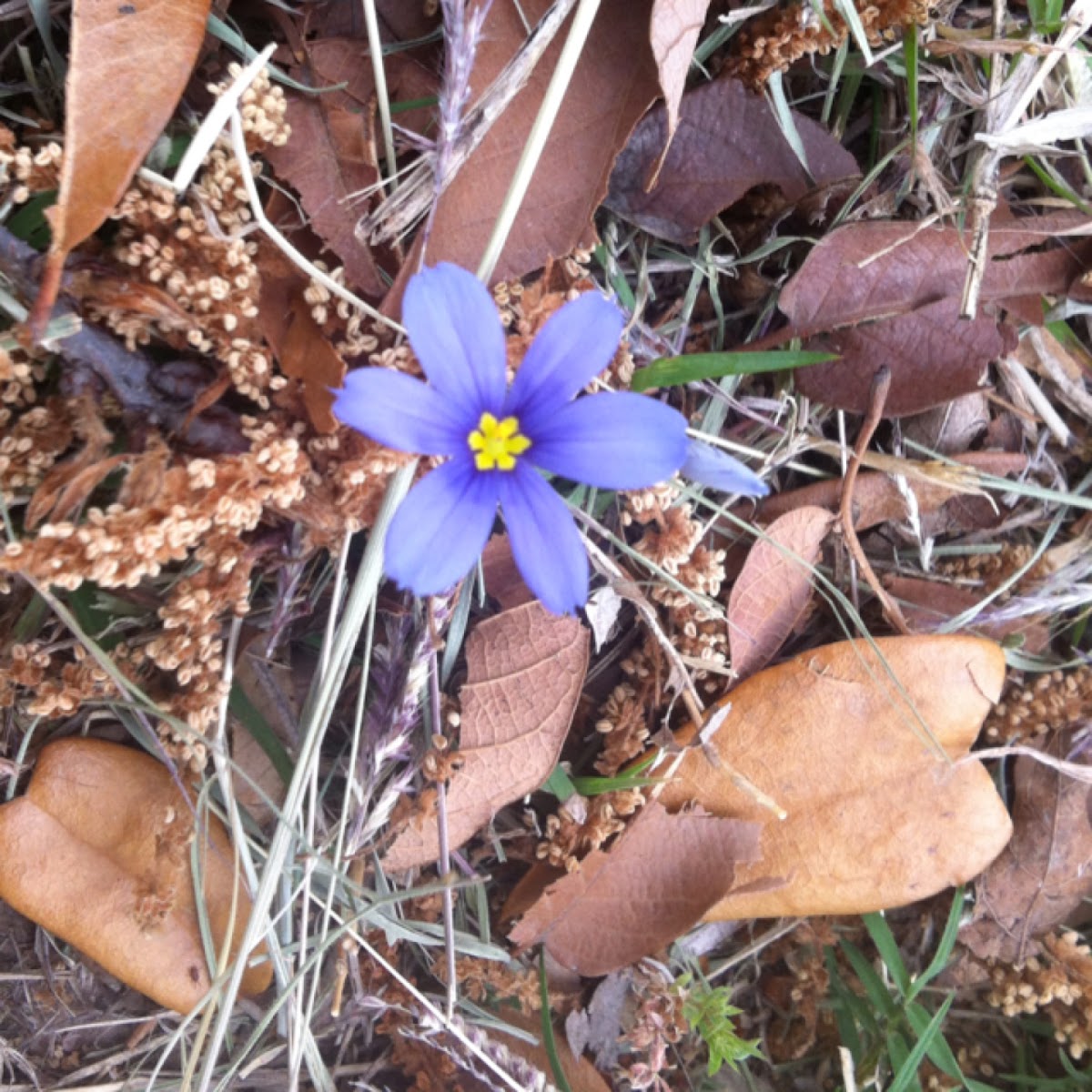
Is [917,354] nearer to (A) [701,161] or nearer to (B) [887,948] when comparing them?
(A) [701,161]

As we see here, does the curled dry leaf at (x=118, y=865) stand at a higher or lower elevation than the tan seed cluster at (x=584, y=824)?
higher

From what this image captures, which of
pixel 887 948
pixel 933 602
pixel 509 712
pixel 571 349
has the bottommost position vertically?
pixel 887 948

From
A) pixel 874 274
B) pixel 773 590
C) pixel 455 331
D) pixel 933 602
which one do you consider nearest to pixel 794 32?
pixel 874 274

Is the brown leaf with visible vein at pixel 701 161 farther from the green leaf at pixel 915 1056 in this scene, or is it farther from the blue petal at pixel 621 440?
the green leaf at pixel 915 1056

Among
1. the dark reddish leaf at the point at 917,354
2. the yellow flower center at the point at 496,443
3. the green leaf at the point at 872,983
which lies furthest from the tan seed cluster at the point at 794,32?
the green leaf at the point at 872,983

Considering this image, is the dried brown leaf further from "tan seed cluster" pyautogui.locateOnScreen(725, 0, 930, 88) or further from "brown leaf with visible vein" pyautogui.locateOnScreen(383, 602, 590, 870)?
"tan seed cluster" pyautogui.locateOnScreen(725, 0, 930, 88)

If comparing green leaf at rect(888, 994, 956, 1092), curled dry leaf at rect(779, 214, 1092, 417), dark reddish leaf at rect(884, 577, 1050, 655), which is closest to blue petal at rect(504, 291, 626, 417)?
curled dry leaf at rect(779, 214, 1092, 417)

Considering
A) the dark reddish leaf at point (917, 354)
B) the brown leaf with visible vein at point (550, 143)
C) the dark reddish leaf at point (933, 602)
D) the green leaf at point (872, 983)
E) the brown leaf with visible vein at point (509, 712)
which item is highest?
the brown leaf with visible vein at point (550, 143)

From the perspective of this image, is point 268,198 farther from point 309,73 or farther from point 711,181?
point 711,181
